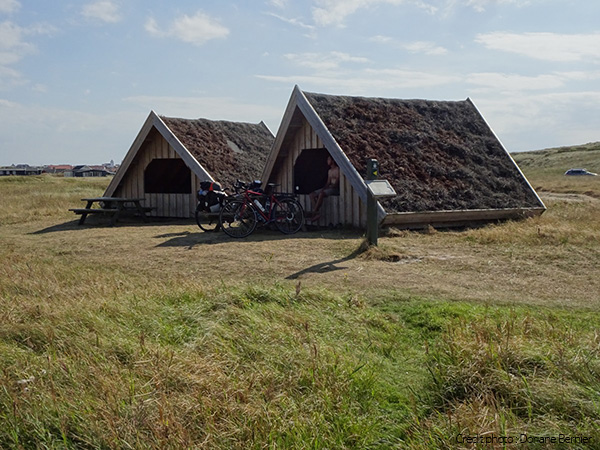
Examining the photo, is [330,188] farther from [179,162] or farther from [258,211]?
[179,162]

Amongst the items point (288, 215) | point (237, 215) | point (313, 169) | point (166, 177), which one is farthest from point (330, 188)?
point (166, 177)

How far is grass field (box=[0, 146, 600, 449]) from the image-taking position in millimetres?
4043

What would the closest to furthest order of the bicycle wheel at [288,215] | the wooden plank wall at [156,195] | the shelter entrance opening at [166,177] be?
1. the bicycle wheel at [288,215]
2. the wooden plank wall at [156,195]
3. the shelter entrance opening at [166,177]

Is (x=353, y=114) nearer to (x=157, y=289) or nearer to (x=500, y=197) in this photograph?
(x=500, y=197)

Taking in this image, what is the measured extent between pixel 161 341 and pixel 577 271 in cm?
563

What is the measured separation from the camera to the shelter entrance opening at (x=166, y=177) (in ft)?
61.7

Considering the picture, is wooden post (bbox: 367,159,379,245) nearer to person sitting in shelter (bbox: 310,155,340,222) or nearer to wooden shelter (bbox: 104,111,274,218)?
person sitting in shelter (bbox: 310,155,340,222)

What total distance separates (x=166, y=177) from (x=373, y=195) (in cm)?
1049

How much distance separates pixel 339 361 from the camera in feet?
16.1

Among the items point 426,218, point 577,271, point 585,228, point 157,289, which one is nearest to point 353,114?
point 426,218

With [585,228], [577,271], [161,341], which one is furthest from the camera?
[585,228]

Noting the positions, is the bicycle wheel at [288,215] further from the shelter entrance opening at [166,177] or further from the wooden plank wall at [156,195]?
the shelter entrance opening at [166,177]

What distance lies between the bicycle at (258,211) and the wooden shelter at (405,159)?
0.90 meters

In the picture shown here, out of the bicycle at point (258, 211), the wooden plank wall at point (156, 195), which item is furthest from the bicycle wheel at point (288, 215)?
the wooden plank wall at point (156, 195)
